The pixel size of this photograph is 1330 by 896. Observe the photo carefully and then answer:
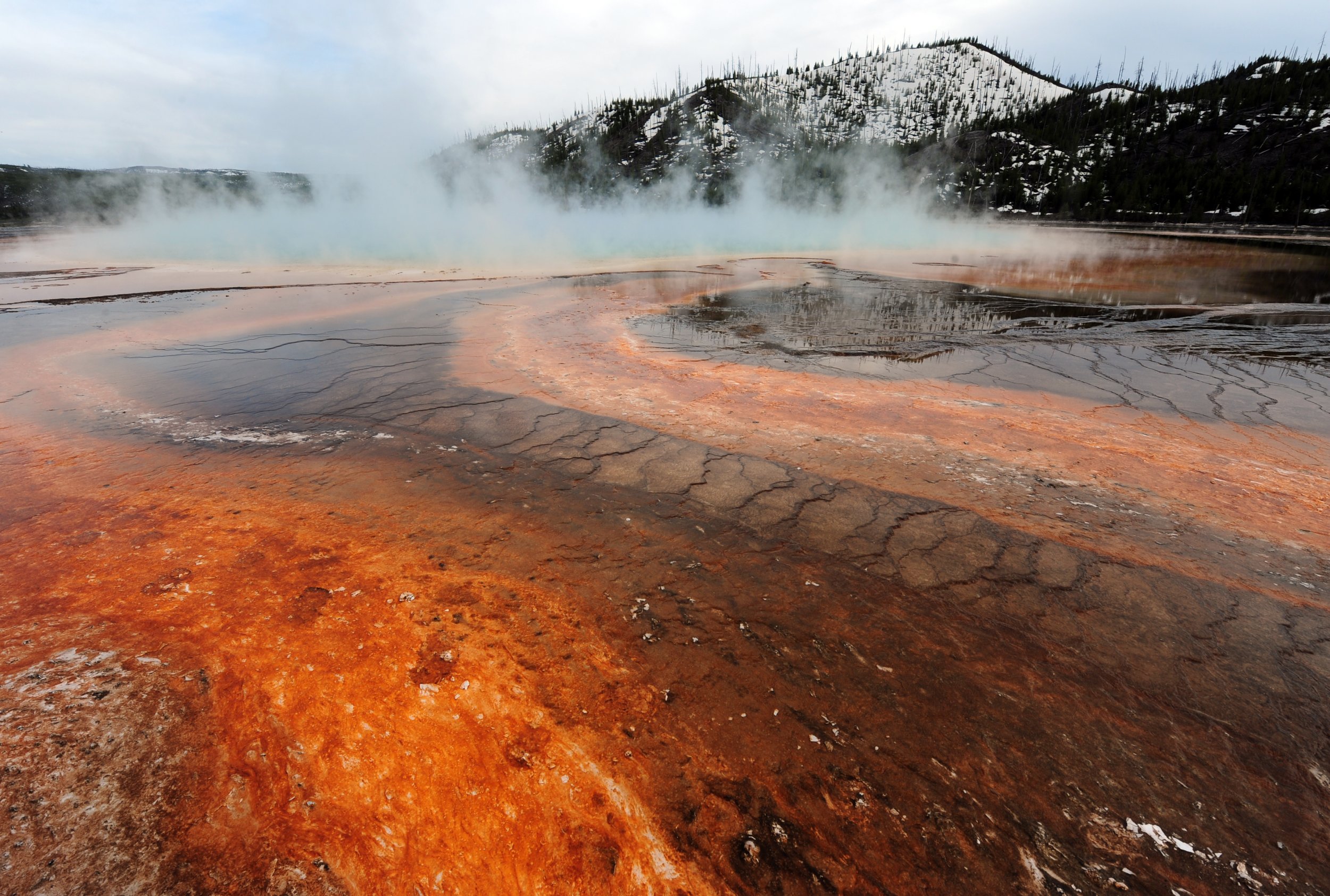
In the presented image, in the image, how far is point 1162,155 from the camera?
44.8 m

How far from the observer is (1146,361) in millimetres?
6480

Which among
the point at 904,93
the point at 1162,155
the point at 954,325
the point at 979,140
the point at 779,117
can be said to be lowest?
the point at 954,325

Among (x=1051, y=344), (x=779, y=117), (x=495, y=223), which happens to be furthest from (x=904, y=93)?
(x=1051, y=344)

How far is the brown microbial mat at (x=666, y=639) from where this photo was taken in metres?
1.54

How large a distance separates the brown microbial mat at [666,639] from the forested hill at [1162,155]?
41.6 metres

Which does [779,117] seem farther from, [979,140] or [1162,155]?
[1162,155]

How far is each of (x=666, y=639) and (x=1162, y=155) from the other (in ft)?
208

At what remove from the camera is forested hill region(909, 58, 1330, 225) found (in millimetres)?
34188

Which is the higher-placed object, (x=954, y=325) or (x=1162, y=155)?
(x=1162, y=155)

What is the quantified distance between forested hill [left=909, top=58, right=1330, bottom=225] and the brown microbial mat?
41.6m

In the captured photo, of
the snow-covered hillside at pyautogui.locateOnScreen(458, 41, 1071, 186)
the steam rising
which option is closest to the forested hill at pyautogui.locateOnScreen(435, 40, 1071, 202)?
the snow-covered hillside at pyautogui.locateOnScreen(458, 41, 1071, 186)

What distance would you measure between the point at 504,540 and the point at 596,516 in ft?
1.77

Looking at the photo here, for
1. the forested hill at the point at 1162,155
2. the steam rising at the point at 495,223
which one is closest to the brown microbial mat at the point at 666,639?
the steam rising at the point at 495,223

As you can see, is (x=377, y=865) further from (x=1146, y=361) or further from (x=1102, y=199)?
(x=1102, y=199)
